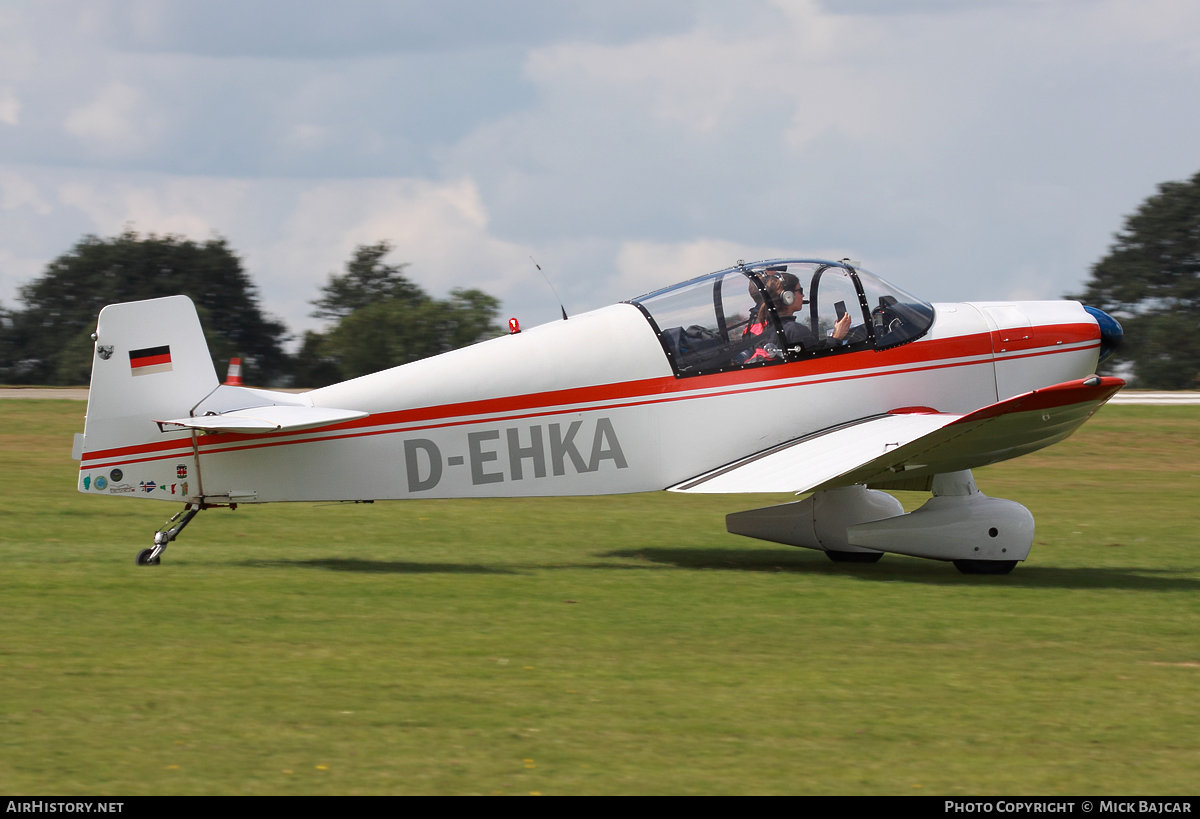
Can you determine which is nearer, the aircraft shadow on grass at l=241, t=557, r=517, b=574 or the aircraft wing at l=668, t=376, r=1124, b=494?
the aircraft wing at l=668, t=376, r=1124, b=494

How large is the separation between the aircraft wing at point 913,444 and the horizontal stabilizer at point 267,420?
2.88 meters

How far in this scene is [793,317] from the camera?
10.1 metres

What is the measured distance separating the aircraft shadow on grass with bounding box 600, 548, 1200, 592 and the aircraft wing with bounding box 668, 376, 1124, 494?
855mm

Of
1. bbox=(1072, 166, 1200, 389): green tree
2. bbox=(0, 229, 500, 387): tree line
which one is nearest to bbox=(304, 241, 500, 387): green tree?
bbox=(0, 229, 500, 387): tree line

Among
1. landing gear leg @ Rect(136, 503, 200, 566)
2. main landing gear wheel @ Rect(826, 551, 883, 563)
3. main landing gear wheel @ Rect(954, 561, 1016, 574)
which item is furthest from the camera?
main landing gear wheel @ Rect(826, 551, 883, 563)

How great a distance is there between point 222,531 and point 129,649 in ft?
18.1

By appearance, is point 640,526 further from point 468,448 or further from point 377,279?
point 377,279

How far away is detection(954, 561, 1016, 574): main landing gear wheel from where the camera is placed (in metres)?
9.98

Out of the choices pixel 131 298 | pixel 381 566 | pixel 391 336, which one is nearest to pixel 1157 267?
pixel 391 336

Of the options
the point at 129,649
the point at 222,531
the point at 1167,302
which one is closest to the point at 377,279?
the point at 1167,302

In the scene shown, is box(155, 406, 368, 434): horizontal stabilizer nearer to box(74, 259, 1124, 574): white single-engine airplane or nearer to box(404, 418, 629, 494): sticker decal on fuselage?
box(74, 259, 1124, 574): white single-engine airplane

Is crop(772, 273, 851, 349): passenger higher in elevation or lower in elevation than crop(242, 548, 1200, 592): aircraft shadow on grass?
higher

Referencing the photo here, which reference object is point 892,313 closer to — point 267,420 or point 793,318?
point 793,318

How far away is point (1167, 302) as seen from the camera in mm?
57906
